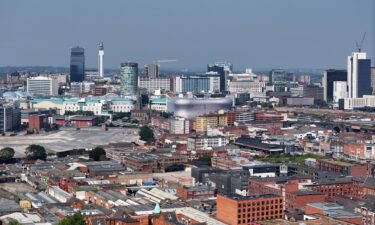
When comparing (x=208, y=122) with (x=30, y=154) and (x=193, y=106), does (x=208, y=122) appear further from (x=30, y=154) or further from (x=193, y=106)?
(x=30, y=154)

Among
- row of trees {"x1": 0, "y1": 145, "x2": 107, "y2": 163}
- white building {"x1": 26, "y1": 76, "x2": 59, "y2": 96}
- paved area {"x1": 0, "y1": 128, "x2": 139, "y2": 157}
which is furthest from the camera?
white building {"x1": 26, "y1": 76, "x2": 59, "y2": 96}

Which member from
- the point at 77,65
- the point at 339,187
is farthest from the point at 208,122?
the point at 77,65

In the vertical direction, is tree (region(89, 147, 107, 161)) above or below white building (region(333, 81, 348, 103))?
below

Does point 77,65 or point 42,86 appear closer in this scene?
point 42,86

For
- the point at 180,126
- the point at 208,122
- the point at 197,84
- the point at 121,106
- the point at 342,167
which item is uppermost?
the point at 197,84

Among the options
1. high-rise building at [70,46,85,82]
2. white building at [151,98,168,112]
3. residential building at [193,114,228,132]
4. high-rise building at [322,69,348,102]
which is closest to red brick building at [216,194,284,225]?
residential building at [193,114,228,132]

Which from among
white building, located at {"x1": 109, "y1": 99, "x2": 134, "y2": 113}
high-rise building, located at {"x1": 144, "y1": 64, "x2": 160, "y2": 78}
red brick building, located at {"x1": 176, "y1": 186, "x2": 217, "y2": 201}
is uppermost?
high-rise building, located at {"x1": 144, "y1": 64, "x2": 160, "y2": 78}

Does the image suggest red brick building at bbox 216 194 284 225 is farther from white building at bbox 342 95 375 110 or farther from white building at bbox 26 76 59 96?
white building at bbox 26 76 59 96
